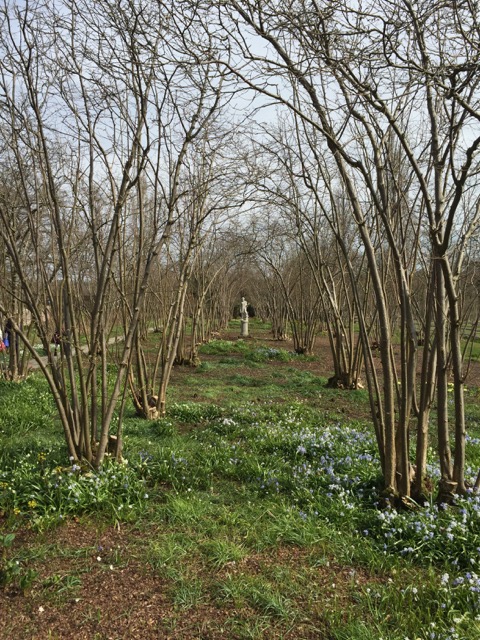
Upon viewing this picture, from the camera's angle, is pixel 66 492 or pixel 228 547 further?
pixel 66 492

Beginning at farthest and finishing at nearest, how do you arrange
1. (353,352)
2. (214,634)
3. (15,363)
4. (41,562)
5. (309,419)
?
(353,352) < (15,363) < (309,419) < (41,562) < (214,634)

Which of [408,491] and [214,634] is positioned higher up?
[408,491]

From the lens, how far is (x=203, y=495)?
3.50 metres

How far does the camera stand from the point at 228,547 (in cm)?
270

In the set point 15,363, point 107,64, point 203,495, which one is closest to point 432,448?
point 203,495

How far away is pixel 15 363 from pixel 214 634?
6.71 m

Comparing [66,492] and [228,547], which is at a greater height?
[66,492]

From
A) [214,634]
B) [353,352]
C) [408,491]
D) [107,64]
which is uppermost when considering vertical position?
[107,64]

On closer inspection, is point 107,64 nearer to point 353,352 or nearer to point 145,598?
point 145,598

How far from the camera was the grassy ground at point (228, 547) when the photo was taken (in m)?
2.14

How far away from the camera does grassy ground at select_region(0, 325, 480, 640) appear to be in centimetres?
214

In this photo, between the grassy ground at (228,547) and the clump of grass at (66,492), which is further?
the clump of grass at (66,492)

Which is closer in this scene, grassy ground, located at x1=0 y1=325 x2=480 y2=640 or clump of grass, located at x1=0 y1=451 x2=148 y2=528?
grassy ground, located at x1=0 y1=325 x2=480 y2=640

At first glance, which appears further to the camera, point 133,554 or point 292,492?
point 292,492
